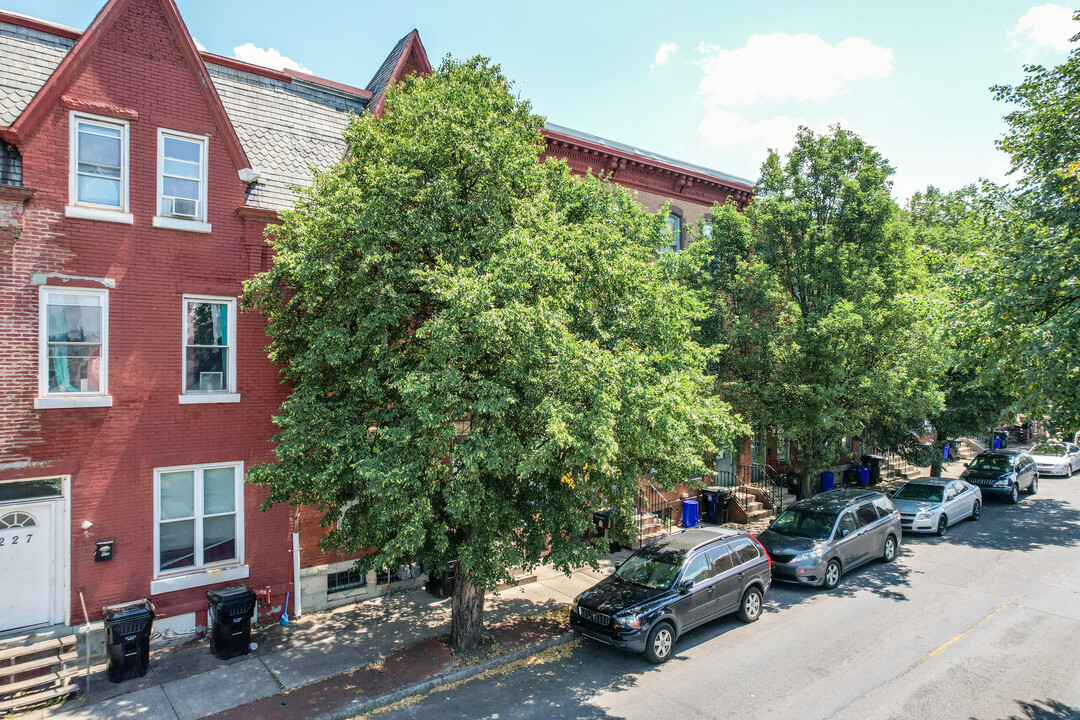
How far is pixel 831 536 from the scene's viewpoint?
13.8 m

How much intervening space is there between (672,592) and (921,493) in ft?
41.2

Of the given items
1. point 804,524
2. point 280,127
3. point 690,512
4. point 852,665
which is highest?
point 280,127

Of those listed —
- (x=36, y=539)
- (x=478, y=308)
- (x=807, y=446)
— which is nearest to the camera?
(x=478, y=308)

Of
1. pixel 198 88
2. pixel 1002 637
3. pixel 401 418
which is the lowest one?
pixel 1002 637

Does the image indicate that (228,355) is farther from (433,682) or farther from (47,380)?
(433,682)

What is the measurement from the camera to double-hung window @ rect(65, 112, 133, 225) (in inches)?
398

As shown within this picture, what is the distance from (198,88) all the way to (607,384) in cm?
961

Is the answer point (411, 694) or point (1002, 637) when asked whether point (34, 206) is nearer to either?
point (411, 694)

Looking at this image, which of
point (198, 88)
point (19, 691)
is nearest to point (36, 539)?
point (19, 691)

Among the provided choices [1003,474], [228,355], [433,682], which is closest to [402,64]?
[228,355]

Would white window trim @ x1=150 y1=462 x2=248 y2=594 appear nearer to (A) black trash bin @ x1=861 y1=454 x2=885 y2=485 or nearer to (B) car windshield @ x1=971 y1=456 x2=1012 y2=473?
(A) black trash bin @ x1=861 y1=454 x2=885 y2=485

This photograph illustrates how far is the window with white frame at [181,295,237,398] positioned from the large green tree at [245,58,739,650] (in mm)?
1392

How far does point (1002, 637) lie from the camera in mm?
10938

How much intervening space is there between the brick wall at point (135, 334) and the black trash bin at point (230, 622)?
1.01 m
